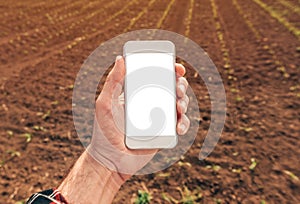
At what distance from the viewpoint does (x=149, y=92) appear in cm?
181

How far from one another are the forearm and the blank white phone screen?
567mm

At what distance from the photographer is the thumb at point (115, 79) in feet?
6.19

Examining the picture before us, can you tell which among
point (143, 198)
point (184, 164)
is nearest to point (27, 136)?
point (143, 198)

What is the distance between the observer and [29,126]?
196 inches

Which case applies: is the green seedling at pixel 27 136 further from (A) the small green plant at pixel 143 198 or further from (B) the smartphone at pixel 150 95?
(B) the smartphone at pixel 150 95

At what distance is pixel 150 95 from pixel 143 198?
226cm

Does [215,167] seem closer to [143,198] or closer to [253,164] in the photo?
[253,164]

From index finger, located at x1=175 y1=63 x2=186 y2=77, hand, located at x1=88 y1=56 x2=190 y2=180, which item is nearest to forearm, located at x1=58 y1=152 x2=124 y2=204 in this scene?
hand, located at x1=88 y1=56 x2=190 y2=180

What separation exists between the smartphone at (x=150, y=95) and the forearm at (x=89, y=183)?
1.65 feet

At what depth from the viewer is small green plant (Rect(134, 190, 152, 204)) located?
12.1ft

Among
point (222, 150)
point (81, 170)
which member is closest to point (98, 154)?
point (81, 170)

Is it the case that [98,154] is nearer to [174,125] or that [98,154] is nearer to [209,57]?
[174,125]

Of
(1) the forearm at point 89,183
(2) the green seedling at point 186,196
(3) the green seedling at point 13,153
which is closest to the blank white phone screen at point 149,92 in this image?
(1) the forearm at point 89,183

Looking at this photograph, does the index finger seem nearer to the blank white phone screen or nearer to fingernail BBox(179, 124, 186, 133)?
the blank white phone screen
